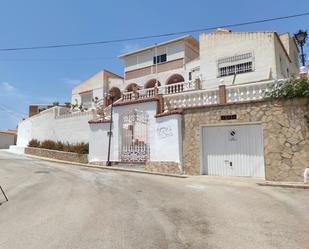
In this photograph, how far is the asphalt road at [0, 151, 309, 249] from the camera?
16.8 ft

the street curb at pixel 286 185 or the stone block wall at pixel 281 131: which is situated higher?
the stone block wall at pixel 281 131

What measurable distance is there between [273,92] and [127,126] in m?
8.42

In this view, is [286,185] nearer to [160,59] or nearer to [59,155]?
[59,155]

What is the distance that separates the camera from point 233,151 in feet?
Result: 42.8

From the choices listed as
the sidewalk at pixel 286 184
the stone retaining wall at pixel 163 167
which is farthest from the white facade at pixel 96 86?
the sidewalk at pixel 286 184

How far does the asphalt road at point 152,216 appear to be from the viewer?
16.8ft

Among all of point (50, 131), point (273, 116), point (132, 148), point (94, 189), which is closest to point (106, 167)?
point (132, 148)

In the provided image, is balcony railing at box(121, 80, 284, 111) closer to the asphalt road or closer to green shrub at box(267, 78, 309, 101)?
green shrub at box(267, 78, 309, 101)

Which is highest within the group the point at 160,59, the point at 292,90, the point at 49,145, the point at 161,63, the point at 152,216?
the point at 160,59

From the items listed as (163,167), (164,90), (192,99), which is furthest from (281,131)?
(164,90)

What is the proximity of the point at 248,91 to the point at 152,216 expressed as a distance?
8.21 m

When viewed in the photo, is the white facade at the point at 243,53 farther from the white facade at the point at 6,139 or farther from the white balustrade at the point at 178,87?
the white facade at the point at 6,139

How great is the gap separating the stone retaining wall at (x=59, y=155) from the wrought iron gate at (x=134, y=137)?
13.0 ft

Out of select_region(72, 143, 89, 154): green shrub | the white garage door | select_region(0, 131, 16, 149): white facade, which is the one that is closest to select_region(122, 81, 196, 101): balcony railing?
the white garage door
